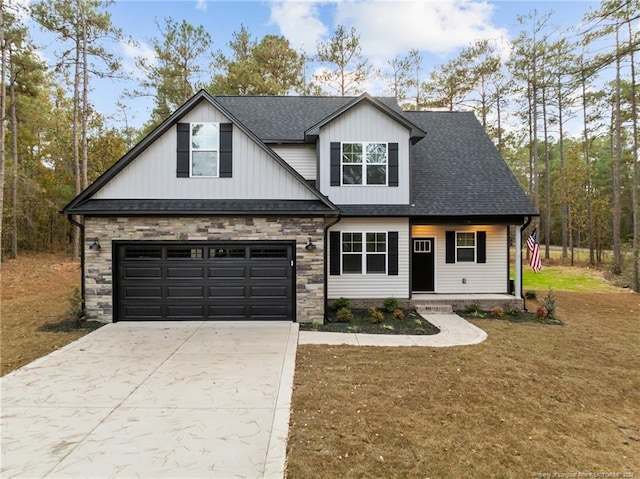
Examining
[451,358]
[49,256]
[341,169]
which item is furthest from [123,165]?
[49,256]

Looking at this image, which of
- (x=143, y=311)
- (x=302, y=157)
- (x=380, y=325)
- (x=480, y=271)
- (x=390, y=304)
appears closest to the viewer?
(x=380, y=325)

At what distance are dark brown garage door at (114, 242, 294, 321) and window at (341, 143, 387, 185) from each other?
11.4 ft

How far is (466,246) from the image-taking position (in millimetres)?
11227

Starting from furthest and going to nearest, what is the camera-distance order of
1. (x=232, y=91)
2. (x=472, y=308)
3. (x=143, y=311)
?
1. (x=232, y=91)
2. (x=472, y=308)
3. (x=143, y=311)

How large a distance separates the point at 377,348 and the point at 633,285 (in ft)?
46.5

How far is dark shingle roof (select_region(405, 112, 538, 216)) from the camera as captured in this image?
1040 centimetres

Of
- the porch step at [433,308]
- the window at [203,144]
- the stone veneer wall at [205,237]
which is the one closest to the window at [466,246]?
the porch step at [433,308]

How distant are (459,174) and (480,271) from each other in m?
3.44

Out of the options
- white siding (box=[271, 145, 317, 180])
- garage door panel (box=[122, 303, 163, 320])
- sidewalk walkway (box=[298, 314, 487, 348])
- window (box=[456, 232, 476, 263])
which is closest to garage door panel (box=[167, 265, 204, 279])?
garage door panel (box=[122, 303, 163, 320])

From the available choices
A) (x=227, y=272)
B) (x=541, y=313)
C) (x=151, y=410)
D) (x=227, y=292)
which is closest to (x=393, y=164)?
(x=227, y=272)

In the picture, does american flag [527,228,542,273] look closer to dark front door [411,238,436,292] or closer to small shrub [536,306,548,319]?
small shrub [536,306,548,319]

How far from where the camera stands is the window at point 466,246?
11195 mm

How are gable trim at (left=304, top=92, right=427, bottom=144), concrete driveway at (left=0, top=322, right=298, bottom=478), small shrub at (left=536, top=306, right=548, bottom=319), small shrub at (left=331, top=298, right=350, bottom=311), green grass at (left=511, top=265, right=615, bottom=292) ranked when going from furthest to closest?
green grass at (left=511, top=265, right=615, bottom=292), gable trim at (left=304, top=92, right=427, bottom=144), small shrub at (left=331, top=298, right=350, bottom=311), small shrub at (left=536, top=306, right=548, bottom=319), concrete driveway at (left=0, top=322, right=298, bottom=478)

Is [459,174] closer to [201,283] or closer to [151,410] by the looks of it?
[201,283]
